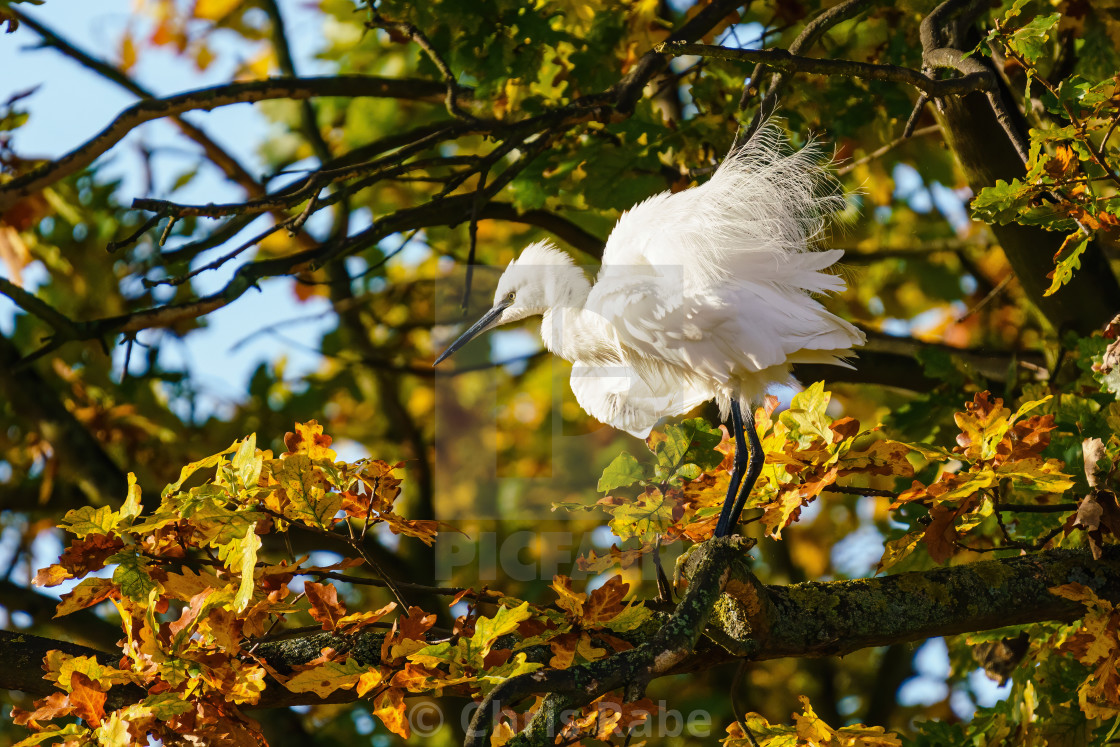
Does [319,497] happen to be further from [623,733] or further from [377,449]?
[377,449]

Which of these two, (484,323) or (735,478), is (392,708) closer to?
→ (735,478)

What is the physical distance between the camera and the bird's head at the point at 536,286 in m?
2.96

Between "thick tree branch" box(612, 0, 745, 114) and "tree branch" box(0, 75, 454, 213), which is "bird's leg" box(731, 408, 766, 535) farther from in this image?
"tree branch" box(0, 75, 454, 213)

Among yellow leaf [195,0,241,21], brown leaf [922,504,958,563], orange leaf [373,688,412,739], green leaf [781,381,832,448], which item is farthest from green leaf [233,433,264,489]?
yellow leaf [195,0,241,21]

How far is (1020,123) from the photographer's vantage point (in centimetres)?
313

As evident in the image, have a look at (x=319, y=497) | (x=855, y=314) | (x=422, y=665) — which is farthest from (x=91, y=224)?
(x=855, y=314)

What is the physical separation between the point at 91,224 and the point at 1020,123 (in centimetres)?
400

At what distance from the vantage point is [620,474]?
2406mm

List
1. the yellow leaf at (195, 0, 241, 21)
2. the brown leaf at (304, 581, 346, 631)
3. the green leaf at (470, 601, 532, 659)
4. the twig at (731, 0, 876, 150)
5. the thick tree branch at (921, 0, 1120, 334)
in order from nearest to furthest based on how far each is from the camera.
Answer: the green leaf at (470, 601, 532, 659) < the brown leaf at (304, 581, 346, 631) < the twig at (731, 0, 876, 150) < the thick tree branch at (921, 0, 1120, 334) < the yellow leaf at (195, 0, 241, 21)

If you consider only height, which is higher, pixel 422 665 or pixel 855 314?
pixel 855 314

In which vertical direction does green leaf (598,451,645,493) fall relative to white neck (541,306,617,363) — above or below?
below

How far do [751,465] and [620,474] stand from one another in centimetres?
35

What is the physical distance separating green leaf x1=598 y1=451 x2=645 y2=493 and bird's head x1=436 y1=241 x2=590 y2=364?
2.13 ft

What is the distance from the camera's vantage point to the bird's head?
9.72 ft
